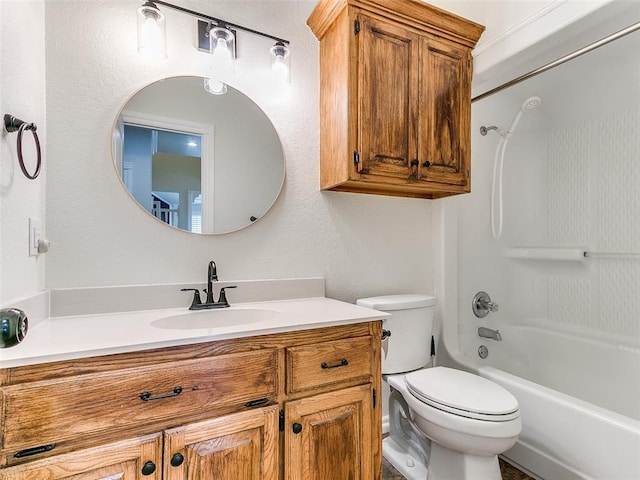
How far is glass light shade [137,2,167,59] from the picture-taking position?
1277 mm

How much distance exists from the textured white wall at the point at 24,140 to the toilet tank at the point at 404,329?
1280mm

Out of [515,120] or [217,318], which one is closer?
[217,318]

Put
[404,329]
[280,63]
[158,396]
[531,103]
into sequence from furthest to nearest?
1. [531,103]
2. [404,329]
3. [280,63]
4. [158,396]

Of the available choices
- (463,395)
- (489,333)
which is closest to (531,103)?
(489,333)

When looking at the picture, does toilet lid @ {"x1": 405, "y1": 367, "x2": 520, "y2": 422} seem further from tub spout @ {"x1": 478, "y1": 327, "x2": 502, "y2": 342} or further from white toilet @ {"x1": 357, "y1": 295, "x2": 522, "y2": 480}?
tub spout @ {"x1": 478, "y1": 327, "x2": 502, "y2": 342}

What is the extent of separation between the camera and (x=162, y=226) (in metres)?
1.37

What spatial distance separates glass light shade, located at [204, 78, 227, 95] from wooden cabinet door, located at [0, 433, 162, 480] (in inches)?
52.0

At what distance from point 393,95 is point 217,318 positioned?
127cm

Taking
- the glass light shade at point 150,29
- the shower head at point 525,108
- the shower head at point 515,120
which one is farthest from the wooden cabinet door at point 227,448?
the shower head at point 525,108

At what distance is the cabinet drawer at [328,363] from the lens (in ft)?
3.48

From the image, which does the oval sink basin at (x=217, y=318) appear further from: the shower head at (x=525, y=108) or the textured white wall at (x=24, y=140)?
the shower head at (x=525, y=108)

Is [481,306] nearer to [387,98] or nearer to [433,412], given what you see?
[433,412]

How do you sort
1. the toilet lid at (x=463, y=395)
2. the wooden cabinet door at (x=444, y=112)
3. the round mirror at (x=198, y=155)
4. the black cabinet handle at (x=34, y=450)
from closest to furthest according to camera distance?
the black cabinet handle at (x=34, y=450) < the toilet lid at (x=463, y=395) < the round mirror at (x=198, y=155) < the wooden cabinet door at (x=444, y=112)

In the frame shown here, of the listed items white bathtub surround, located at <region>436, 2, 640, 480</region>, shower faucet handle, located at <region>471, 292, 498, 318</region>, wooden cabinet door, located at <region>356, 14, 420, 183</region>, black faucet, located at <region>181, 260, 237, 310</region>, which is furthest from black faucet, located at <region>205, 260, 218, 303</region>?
shower faucet handle, located at <region>471, 292, 498, 318</region>
